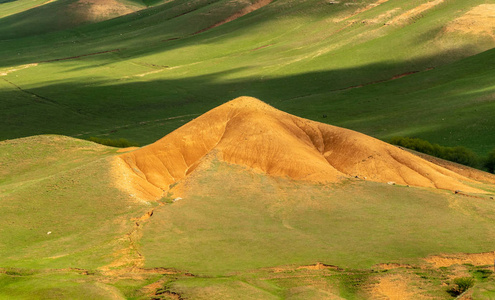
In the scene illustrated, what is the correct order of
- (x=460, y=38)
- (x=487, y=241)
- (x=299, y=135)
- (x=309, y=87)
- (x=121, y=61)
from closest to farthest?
(x=487, y=241)
(x=299, y=135)
(x=309, y=87)
(x=460, y=38)
(x=121, y=61)

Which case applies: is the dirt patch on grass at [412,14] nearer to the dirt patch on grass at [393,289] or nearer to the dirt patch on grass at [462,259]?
the dirt patch on grass at [462,259]

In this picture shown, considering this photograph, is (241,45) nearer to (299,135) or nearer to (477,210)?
(299,135)

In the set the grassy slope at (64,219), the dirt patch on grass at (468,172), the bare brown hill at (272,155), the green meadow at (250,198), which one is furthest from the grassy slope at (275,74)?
the grassy slope at (64,219)

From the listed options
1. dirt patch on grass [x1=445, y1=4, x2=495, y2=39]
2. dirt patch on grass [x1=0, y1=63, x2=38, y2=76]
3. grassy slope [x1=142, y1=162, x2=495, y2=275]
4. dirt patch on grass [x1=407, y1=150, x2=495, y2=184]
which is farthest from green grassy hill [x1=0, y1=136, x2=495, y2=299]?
dirt patch on grass [x1=0, y1=63, x2=38, y2=76]

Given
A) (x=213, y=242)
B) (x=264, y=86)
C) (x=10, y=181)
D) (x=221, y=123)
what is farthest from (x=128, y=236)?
(x=264, y=86)

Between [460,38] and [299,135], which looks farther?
[460,38]

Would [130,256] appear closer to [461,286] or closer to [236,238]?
[236,238]

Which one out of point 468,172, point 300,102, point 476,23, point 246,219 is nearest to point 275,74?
point 300,102
